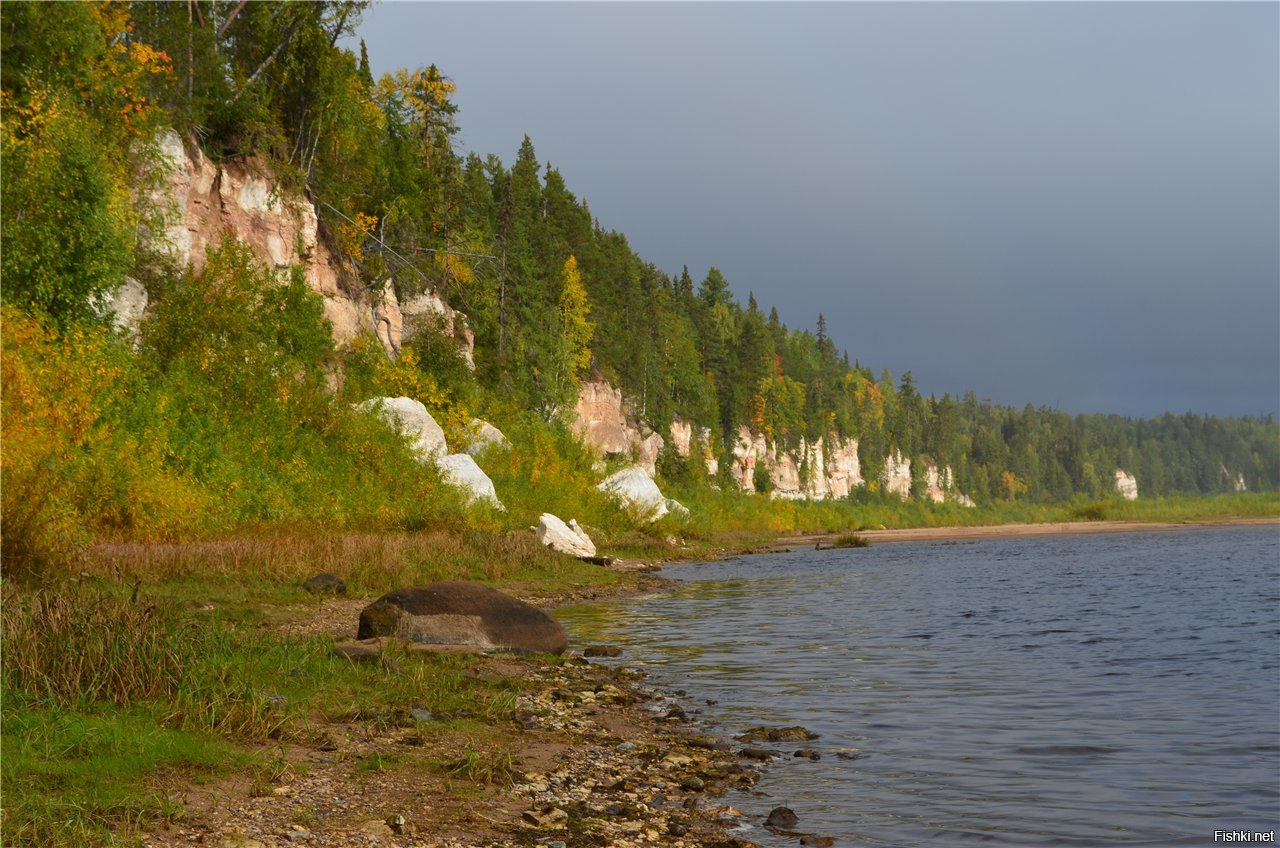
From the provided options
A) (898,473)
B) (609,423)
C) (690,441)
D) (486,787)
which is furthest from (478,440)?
(898,473)

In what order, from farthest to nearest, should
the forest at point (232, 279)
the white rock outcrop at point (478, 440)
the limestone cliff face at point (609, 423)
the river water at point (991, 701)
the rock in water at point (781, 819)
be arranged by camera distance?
the limestone cliff face at point (609, 423), the white rock outcrop at point (478, 440), the forest at point (232, 279), the river water at point (991, 701), the rock in water at point (781, 819)

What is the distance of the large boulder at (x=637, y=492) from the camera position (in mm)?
64375

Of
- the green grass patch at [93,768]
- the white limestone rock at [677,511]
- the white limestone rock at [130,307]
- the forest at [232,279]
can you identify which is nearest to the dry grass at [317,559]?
the forest at [232,279]

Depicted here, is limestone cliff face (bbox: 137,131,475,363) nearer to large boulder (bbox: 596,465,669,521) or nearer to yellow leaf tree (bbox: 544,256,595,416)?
large boulder (bbox: 596,465,669,521)

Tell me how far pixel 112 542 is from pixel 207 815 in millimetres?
18523

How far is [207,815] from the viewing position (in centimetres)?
743

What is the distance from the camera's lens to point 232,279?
39188mm

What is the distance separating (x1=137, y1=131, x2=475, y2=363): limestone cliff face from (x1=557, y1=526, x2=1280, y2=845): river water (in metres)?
25.4

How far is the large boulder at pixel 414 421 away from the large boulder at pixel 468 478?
800 millimetres

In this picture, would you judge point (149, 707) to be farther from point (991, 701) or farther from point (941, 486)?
point (941, 486)

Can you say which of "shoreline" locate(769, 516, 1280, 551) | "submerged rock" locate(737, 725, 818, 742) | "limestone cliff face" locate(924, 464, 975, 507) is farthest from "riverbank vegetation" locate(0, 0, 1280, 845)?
"limestone cliff face" locate(924, 464, 975, 507)

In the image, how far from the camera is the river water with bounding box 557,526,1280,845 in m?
9.23

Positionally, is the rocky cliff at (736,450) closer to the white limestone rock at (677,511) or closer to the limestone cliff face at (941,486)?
the white limestone rock at (677,511)

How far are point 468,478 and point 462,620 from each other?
28.5 m
